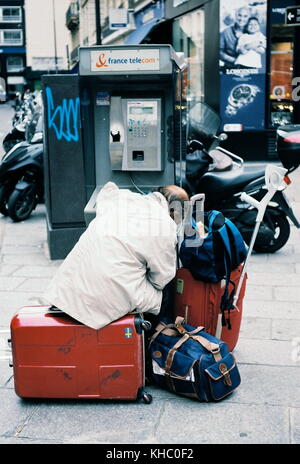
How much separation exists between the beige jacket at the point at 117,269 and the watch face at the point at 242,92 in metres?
10.1

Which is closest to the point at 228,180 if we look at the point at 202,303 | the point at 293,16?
the point at 293,16

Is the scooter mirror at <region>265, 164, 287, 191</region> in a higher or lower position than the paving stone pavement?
higher

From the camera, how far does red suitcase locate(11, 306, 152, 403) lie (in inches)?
139

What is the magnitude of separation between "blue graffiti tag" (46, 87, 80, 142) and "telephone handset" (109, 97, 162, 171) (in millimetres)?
914

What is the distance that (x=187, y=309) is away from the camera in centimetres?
407

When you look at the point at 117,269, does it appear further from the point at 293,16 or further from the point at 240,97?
the point at 240,97

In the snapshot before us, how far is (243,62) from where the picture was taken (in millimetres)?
13242

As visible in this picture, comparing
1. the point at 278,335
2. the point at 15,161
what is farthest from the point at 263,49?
the point at 278,335

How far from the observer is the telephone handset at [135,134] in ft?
18.8

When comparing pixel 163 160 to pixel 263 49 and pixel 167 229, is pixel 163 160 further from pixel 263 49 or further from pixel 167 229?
pixel 263 49

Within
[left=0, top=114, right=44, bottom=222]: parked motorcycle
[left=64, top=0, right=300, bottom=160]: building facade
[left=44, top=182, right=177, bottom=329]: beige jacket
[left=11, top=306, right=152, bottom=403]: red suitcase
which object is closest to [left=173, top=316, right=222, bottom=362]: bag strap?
[left=44, top=182, right=177, bottom=329]: beige jacket

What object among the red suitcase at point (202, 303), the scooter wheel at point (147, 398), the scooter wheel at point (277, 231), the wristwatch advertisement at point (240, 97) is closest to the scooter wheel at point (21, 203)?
the scooter wheel at point (277, 231)

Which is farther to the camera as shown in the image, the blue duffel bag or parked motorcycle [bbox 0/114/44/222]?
parked motorcycle [bbox 0/114/44/222]

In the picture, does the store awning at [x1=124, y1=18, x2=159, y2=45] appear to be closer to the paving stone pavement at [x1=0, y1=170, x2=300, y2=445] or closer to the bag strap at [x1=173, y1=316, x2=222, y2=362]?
the paving stone pavement at [x1=0, y1=170, x2=300, y2=445]
